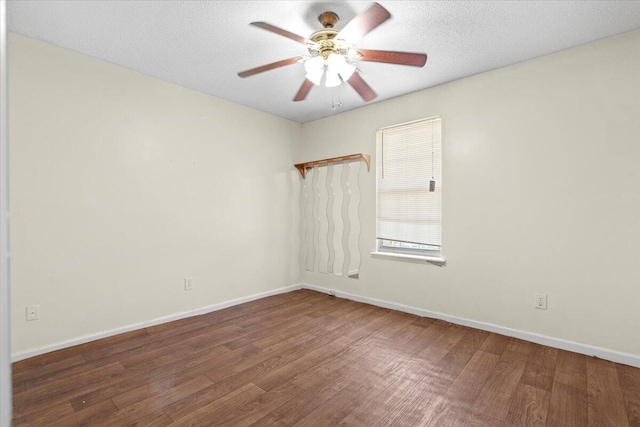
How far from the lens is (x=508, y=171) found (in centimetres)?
283

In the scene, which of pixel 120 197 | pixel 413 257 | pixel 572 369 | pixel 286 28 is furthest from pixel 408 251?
pixel 120 197

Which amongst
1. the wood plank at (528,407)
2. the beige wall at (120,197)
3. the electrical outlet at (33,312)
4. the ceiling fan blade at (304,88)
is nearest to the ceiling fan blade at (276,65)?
the ceiling fan blade at (304,88)

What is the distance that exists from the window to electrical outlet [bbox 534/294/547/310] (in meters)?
0.87

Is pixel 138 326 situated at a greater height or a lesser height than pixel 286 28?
lesser

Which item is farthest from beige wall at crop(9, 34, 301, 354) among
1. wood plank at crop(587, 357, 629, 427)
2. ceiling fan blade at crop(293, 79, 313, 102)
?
wood plank at crop(587, 357, 629, 427)

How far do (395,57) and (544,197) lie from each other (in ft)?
5.85

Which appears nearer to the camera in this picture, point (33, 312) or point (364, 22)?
point (364, 22)

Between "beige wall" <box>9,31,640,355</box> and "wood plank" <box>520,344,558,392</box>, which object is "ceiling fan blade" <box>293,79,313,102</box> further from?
"wood plank" <box>520,344,558,392</box>

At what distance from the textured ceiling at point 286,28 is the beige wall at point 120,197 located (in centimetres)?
38

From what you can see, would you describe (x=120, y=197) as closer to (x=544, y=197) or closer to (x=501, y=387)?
(x=501, y=387)

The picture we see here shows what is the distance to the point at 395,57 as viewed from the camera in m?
2.07

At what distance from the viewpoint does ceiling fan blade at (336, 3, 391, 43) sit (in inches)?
66.0

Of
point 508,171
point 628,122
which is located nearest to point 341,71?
point 508,171

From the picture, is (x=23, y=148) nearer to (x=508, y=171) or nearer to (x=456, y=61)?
(x=456, y=61)
